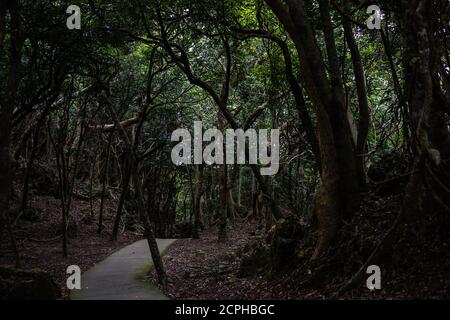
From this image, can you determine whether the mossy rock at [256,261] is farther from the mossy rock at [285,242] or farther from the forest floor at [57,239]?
the forest floor at [57,239]

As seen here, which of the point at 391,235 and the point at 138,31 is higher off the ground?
the point at 138,31

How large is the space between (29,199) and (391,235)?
1669 cm

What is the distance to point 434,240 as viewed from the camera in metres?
6.45

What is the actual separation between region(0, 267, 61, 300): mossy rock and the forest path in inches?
36.3

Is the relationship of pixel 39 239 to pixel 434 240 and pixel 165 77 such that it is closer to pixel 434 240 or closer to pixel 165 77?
pixel 165 77

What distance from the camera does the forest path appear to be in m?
8.65

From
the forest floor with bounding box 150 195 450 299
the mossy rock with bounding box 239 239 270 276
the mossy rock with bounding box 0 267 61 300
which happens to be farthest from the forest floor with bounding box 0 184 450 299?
the mossy rock with bounding box 0 267 61 300

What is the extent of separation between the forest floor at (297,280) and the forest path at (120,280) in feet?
1.51

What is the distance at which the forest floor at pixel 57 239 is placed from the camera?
1294 centimetres

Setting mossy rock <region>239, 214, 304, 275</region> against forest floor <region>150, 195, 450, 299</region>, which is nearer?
forest floor <region>150, 195, 450, 299</region>

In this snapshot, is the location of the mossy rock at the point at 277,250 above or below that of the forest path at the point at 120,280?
above

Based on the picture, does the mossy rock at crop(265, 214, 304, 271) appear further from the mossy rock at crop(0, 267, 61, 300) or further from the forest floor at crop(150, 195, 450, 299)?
the mossy rock at crop(0, 267, 61, 300)

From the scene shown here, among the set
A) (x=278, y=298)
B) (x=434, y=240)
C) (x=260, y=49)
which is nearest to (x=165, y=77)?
(x=260, y=49)

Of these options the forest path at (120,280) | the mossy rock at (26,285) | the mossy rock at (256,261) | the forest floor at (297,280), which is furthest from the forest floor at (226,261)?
the mossy rock at (26,285)
